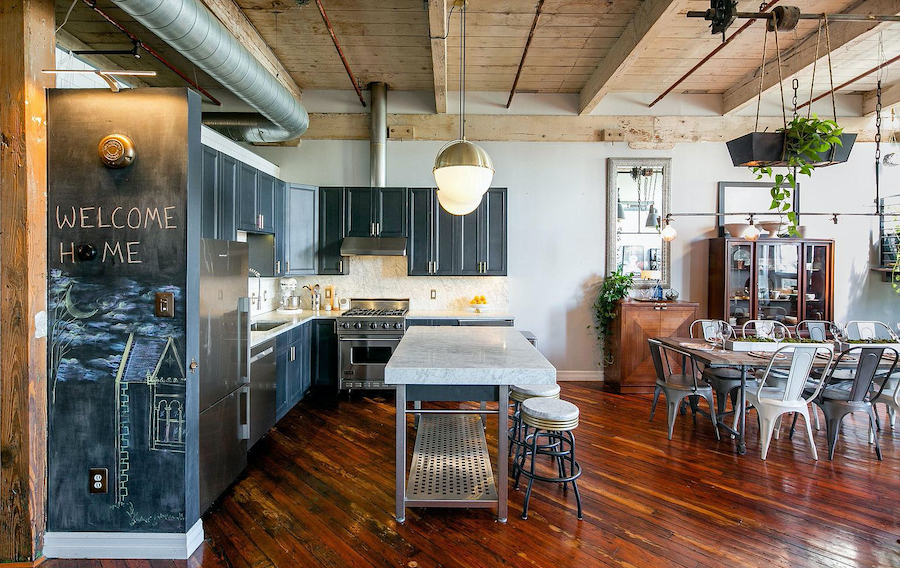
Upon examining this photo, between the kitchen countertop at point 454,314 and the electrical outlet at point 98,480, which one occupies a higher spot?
the kitchen countertop at point 454,314

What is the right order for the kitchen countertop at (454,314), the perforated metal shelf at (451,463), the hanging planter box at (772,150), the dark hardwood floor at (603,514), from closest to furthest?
the dark hardwood floor at (603,514) < the perforated metal shelf at (451,463) < the hanging planter box at (772,150) < the kitchen countertop at (454,314)

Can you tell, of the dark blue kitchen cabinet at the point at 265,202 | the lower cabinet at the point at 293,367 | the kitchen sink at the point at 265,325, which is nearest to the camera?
the lower cabinet at the point at 293,367

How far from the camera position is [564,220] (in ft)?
18.5

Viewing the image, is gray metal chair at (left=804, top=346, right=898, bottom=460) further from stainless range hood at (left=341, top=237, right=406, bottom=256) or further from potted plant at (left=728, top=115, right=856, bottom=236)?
stainless range hood at (left=341, top=237, right=406, bottom=256)

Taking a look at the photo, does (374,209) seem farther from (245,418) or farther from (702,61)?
(702,61)

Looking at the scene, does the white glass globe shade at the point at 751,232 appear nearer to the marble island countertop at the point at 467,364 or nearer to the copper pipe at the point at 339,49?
the marble island countertop at the point at 467,364

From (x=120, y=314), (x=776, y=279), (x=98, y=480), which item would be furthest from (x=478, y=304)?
(x=98, y=480)

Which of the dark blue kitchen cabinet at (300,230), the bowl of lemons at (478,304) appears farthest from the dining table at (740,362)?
the dark blue kitchen cabinet at (300,230)

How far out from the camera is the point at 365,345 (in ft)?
16.0

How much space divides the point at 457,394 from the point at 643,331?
11.4 ft

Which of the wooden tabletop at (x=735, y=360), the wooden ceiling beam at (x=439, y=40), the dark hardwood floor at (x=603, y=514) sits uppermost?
the wooden ceiling beam at (x=439, y=40)

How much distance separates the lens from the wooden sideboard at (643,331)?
16.8ft

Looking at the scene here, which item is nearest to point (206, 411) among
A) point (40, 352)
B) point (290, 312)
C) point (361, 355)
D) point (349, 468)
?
point (40, 352)

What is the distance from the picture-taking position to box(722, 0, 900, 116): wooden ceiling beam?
134 inches
